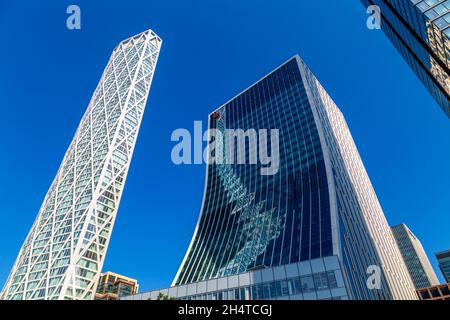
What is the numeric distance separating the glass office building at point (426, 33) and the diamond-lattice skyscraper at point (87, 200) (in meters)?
83.6

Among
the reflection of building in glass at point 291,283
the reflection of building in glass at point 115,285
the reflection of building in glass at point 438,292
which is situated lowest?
the reflection of building in glass at point 291,283

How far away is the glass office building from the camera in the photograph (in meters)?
28.7

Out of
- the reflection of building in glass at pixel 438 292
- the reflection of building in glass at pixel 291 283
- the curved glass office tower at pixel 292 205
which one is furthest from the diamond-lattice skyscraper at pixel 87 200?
the reflection of building in glass at pixel 438 292

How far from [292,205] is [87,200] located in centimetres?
5903

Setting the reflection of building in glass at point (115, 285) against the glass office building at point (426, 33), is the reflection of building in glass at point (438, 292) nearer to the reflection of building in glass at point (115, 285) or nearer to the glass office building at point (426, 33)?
the glass office building at point (426, 33)

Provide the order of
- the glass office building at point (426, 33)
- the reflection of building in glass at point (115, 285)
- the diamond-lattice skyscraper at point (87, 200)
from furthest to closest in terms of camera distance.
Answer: the reflection of building in glass at point (115, 285), the diamond-lattice skyscraper at point (87, 200), the glass office building at point (426, 33)

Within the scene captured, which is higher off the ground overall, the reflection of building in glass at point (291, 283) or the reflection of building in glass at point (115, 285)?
the reflection of building in glass at point (115, 285)

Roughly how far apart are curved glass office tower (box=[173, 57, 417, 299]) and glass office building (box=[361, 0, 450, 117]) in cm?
4250

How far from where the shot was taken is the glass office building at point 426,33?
2873 centimetres

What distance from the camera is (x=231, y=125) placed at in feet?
449

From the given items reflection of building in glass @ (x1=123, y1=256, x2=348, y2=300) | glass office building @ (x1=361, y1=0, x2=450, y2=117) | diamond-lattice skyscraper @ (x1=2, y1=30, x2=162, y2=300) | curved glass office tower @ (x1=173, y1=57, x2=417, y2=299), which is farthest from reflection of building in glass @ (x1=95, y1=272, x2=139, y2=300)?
glass office building @ (x1=361, y1=0, x2=450, y2=117)

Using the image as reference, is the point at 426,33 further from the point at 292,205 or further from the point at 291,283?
the point at 292,205
